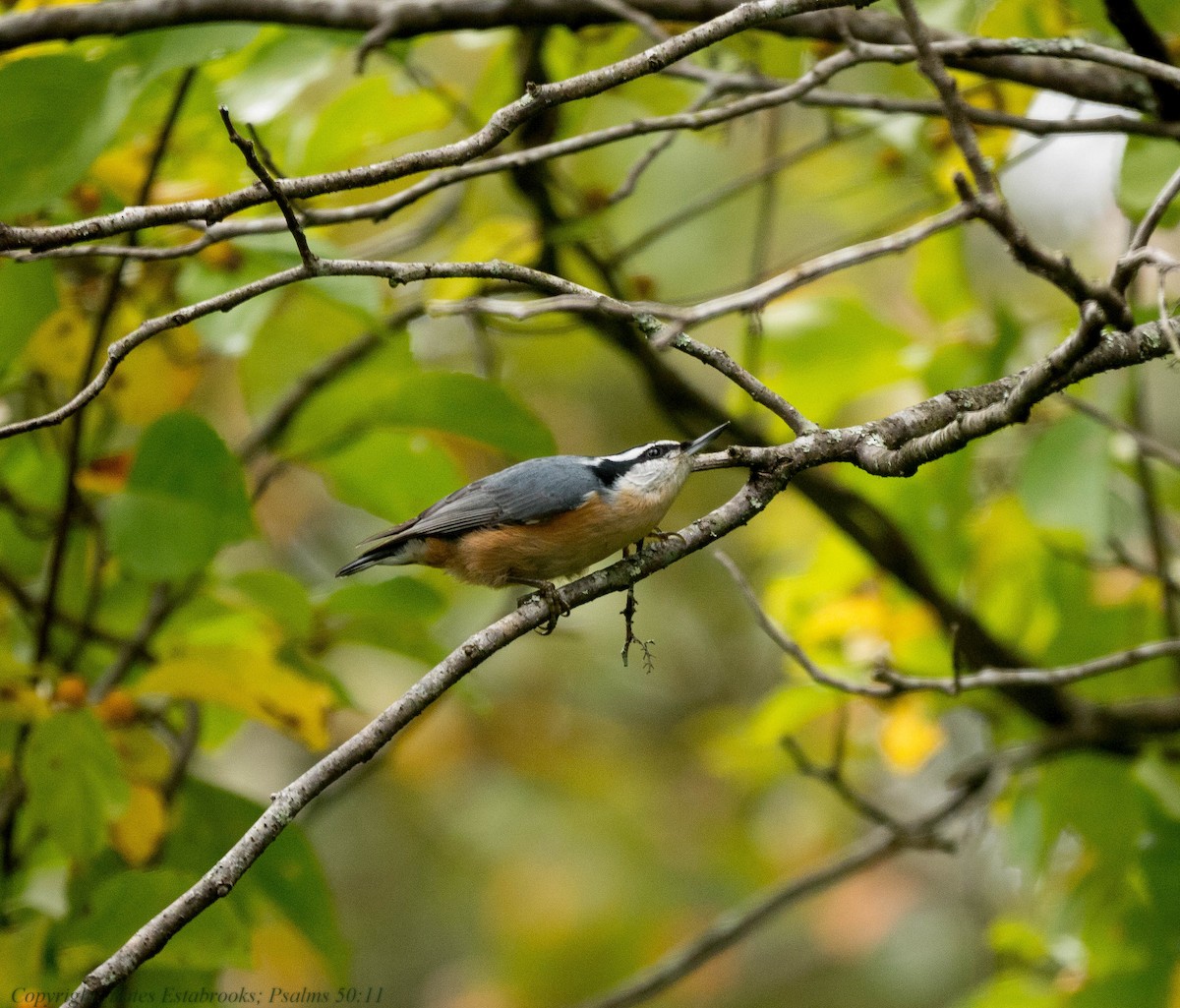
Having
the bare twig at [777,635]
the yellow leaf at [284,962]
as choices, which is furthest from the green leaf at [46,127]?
the yellow leaf at [284,962]

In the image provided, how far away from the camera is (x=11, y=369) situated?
2939 millimetres

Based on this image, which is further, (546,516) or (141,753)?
(546,516)

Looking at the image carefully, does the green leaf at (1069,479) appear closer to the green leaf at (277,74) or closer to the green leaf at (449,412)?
the green leaf at (449,412)

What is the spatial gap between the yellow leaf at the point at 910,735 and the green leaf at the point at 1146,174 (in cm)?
163

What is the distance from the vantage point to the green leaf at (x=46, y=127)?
245cm

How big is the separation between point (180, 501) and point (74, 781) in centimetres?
66

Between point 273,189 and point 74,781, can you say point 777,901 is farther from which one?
point 273,189

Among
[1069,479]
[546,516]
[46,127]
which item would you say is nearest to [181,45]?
[46,127]

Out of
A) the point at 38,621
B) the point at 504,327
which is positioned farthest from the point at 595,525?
the point at 38,621

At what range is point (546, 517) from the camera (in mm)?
3127

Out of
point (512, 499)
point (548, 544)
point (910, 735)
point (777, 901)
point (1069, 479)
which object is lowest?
point (777, 901)

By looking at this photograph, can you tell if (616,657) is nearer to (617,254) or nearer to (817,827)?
(817,827)

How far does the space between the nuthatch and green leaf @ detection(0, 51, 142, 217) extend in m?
1.19

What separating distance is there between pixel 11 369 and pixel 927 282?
2.66 metres
